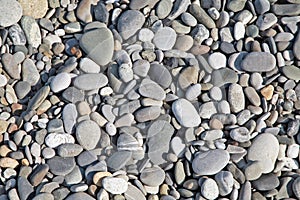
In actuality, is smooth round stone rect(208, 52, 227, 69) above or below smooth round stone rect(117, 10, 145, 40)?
below

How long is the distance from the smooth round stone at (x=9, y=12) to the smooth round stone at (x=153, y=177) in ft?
2.58

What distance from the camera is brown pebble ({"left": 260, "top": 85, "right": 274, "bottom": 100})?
1892 mm

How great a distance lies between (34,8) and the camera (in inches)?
81.0

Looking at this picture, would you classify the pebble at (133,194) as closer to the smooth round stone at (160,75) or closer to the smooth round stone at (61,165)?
the smooth round stone at (61,165)

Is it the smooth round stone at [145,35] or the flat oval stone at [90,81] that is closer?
the flat oval stone at [90,81]

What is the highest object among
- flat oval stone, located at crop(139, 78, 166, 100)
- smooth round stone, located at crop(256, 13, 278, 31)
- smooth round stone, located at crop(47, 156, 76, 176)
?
smooth round stone, located at crop(256, 13, 278, 31)

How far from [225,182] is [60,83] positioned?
0.68 m

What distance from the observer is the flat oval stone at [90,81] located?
188 centimetres

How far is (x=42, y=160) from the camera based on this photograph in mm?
1782

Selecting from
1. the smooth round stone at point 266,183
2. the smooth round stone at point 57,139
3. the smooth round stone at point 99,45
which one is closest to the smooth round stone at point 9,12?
the smooth round stone at point 99,45

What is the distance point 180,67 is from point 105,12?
0.38 m

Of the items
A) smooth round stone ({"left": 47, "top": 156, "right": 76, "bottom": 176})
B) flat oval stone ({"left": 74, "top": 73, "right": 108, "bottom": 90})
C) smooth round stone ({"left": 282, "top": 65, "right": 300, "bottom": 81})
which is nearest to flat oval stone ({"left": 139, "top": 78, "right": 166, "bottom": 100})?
flat oval stone ({"left": 74, "top": 73, "right": 108, "bottom": 90})

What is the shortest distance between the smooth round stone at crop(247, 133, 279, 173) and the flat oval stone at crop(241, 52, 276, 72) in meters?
0.27

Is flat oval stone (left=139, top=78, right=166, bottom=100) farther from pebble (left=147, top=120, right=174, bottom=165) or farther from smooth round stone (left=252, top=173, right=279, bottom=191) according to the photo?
smooth round stone (left=252, top=173, right=279, bottom=191)
